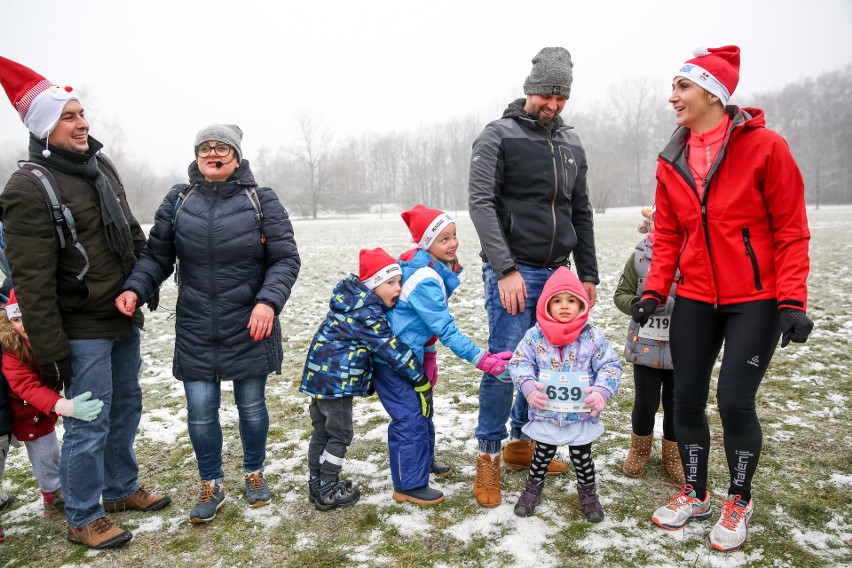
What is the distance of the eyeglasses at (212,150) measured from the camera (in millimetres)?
2992

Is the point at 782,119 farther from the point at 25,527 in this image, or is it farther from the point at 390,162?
the point at 25,527

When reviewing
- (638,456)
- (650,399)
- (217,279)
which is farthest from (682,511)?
(217,279)

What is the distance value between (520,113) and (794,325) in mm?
1819

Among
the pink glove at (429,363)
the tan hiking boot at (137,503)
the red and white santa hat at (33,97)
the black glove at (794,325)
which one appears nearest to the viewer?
the black glove at (794,325)

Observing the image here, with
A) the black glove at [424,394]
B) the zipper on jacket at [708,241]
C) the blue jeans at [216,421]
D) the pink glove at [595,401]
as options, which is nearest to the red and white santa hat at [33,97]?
the blue jeans at [216,421]

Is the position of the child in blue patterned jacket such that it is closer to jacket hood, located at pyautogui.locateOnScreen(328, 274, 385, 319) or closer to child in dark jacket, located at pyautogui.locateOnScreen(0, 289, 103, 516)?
jacket hood, located at pyautogui.locateOnScreen(328, 274, 385, 319)

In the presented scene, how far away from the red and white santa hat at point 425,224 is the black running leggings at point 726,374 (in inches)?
52.5

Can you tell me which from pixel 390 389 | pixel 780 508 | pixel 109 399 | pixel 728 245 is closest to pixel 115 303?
pixel 109 399

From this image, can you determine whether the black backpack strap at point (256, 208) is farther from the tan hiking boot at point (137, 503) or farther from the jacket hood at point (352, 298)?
the tan hiking boot at point (137, 503)

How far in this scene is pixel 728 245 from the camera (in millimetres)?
2588

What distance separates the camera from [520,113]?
10.8 feet

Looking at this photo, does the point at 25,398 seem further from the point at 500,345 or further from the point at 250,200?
the point at 500,345

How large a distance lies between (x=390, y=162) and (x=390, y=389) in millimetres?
76080

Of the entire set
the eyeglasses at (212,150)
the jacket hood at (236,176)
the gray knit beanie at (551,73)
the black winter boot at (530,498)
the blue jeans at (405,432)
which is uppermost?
the gray knit beanie at (551,73)
